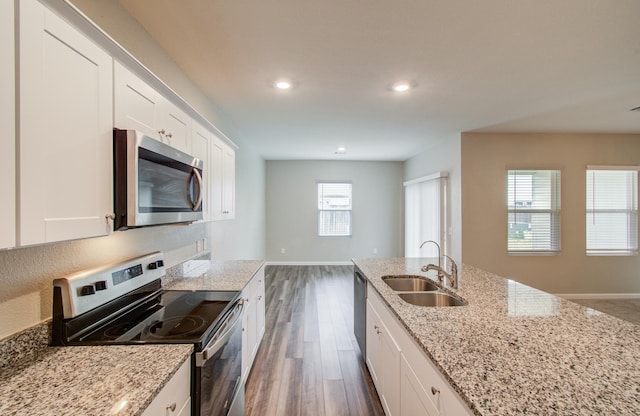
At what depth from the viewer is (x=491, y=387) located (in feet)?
2.81

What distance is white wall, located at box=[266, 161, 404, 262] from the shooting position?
6758 mm

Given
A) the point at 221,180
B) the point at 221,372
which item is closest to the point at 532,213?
the point at 221,180

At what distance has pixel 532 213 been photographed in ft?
14.0

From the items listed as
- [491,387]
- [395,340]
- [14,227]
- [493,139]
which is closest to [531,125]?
[493,139]

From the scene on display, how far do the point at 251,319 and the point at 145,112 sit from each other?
67.9 inches

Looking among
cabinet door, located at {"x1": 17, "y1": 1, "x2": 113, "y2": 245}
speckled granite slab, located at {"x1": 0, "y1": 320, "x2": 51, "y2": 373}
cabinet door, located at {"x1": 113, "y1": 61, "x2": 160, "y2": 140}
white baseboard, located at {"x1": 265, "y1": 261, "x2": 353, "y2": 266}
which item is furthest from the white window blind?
speckled granite slab, located at {"x1": 0, "y1": 320, "x2": 51, "y2": 373}

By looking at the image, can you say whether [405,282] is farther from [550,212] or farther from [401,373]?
[550,212]

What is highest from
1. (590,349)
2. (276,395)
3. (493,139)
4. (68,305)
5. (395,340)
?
(493,139)

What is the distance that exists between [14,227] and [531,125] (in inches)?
200

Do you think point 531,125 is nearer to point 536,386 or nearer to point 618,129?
point 618,129

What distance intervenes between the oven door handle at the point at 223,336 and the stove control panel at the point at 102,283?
0.54 meters

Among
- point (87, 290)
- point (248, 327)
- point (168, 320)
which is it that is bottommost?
point (248, 327)

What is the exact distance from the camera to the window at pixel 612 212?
14.1ft

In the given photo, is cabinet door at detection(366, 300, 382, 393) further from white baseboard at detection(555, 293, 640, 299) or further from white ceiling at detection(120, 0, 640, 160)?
white baseboard at detection(555, 293, 640, 299)
